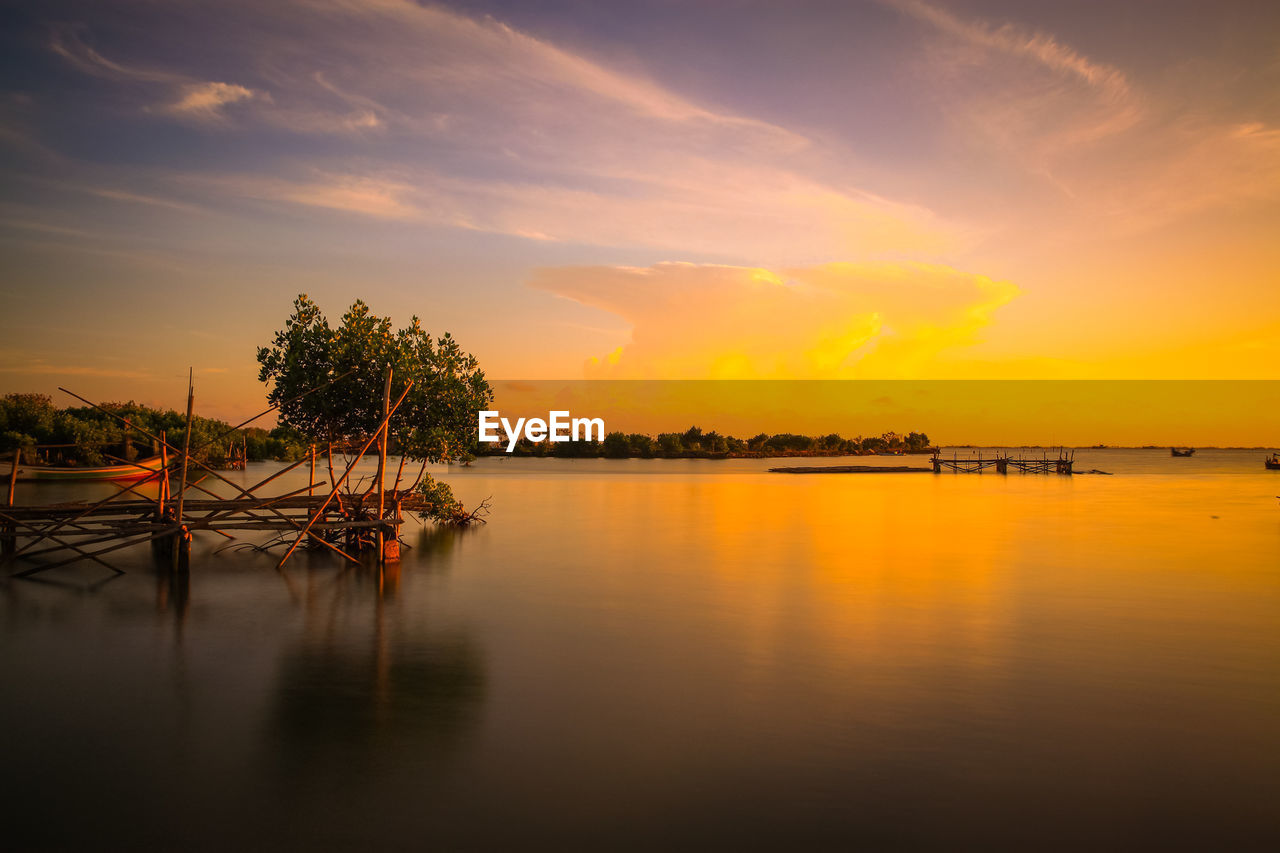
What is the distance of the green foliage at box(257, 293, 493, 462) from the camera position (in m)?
20.7

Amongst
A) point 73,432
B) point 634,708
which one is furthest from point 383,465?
point 73,432

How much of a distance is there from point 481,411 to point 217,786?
16.8 metres

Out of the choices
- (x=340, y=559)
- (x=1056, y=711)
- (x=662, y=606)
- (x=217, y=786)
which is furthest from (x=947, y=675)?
(x=340, y=559)

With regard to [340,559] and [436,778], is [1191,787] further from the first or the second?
[340,559]

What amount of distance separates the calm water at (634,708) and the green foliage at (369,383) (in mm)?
4167

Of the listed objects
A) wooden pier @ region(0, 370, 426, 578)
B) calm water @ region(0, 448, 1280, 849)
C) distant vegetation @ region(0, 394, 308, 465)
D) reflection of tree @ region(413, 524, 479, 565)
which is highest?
distant vegetation @ region(0, 394, 308, 465)

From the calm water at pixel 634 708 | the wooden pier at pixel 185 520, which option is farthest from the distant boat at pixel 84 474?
the calm water at pixel 634 708

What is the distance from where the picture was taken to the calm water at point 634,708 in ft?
21.2

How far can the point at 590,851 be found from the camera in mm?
5969

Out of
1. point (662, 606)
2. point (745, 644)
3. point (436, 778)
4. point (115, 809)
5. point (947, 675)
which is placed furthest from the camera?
point (662, 606)

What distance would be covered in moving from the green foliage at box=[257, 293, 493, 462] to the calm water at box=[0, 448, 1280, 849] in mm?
4167

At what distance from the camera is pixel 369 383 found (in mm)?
21156

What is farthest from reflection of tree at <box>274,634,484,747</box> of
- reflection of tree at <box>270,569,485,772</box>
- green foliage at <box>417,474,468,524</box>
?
green foliage at <box>417,474,468,524</box>

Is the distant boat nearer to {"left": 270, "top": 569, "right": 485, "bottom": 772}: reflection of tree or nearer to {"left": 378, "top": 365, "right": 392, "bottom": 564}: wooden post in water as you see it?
{"left": 378, "top": 365, "right": 392, "bottom": 564}: wooden post in water
